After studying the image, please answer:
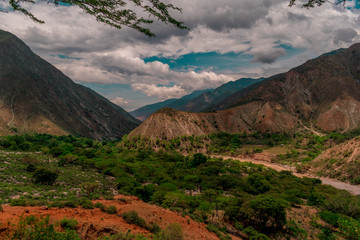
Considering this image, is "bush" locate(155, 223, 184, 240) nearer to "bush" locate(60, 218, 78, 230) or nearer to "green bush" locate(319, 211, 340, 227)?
"bush" locate(60, 218, 78, 230)

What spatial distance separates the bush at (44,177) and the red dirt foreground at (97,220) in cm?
1334

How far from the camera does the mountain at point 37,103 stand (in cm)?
11662

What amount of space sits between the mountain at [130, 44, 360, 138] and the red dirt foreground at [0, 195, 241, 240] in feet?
248

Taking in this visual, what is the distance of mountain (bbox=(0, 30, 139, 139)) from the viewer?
117 m

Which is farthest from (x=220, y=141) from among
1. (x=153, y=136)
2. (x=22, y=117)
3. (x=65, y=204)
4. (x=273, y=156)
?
(x=22, y=117)

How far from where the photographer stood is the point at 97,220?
14.9 metres

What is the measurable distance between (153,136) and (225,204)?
67.4 metres

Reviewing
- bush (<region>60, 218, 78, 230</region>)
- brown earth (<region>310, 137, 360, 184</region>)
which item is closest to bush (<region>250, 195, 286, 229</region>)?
bush (<region>60, 218, 78, 230</region>)

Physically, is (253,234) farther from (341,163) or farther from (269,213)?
(341,163)

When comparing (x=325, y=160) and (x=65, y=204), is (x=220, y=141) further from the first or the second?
(x=65, y=204)

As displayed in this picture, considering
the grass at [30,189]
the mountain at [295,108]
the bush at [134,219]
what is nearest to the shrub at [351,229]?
the bush at [134,219]

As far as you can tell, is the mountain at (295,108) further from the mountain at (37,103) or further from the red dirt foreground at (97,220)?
the red dirt foreground at (97,220)

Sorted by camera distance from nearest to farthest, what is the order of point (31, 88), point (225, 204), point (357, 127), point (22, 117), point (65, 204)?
1. point (65, 204)
2. point (225, 204)
3. point (357, 127)
4. point (22, 117)
5. point (31, 88)

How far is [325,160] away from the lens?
2466 inches
